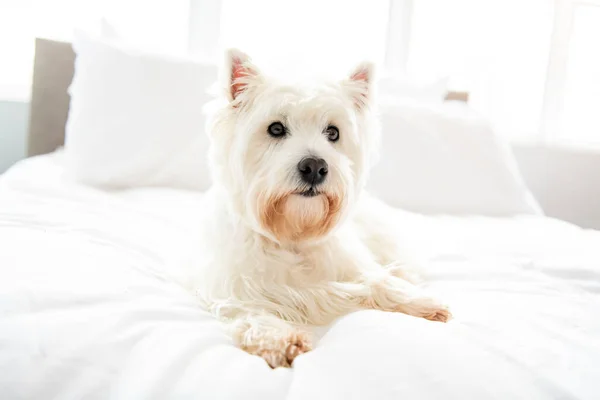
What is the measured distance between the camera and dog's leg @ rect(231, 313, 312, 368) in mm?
960

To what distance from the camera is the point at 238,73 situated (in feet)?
4.50

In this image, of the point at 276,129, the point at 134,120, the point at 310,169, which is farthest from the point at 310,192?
the point at 134,120

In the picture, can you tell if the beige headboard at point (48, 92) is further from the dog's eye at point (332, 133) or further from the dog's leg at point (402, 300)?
the dog's leg at point (402, 300)

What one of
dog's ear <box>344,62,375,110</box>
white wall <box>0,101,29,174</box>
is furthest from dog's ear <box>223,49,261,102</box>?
white wall <box>0,101,29,174</box>

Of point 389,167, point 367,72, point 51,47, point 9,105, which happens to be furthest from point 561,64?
point 9,105

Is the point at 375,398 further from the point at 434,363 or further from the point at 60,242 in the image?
the point at 60,242

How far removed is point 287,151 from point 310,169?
78mm

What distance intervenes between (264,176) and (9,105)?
2305 millimetres

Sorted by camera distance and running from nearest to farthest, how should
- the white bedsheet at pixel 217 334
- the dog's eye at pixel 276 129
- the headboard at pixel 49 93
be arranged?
the white bedsheet at pixel 217 334
the dog's eye at pixel 276 129
the headboard at pixel 49 93

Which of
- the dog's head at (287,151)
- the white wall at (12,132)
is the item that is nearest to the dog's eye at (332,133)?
the dog's head at (287,151)

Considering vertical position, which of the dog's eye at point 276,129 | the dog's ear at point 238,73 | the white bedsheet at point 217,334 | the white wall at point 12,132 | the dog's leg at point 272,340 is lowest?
the dog's leg at point 272,340

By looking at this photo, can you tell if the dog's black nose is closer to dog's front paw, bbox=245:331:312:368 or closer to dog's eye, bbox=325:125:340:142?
dog's eye, bbox=325:125:340:142

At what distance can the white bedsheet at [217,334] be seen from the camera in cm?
76

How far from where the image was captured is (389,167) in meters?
2.43
